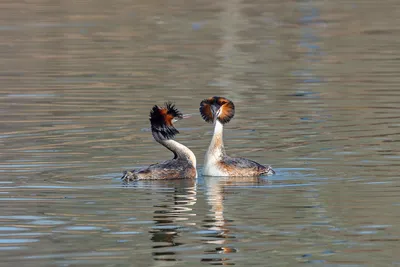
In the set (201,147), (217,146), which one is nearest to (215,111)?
(217,146)

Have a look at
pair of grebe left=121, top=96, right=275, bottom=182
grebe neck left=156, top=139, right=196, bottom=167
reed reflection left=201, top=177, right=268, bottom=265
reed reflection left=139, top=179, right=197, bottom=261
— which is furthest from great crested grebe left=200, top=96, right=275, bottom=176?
reed reflection left=139, top=179, right=197, bottom=261

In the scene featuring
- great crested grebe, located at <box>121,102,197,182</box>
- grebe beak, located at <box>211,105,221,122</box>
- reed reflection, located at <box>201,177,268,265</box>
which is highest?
grebe beak, located at <box>211,105,221,122</box>

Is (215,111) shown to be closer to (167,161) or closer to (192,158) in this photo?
(192,158)

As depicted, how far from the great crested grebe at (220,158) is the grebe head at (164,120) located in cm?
50

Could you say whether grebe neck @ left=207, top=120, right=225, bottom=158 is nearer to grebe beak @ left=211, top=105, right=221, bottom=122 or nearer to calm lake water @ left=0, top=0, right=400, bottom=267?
grebe beak @ left=211, top=105, right=221, bottom=122

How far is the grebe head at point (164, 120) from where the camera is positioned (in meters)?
16.7

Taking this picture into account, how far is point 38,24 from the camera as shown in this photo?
44.2m

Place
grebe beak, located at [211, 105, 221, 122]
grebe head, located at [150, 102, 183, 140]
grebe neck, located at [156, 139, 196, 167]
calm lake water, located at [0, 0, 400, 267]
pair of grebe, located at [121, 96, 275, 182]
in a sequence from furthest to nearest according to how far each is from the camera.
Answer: grebe beak, located at [211, 105, 221, 122] < grebe head, located at [150, 102, 183, 140] < grebe neck, located at [156, 139, 196, 167] < pair of grebe, located at [121, 96, 275, 182] < calm lake water, located at [0, 0, 400, 267]

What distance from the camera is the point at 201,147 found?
1892 cm

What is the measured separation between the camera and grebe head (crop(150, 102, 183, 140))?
16688mm

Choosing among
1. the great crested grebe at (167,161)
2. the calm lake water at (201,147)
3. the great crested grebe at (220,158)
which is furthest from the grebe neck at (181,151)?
the calm lake water at (201,147)

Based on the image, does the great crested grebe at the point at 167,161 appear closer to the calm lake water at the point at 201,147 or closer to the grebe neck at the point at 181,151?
the grebe neck at the point at 181,151

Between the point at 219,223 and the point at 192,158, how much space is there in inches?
133

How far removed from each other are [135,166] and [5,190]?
2.36 metres
